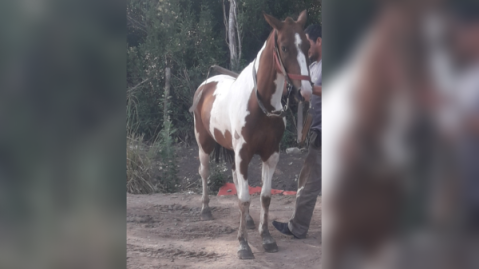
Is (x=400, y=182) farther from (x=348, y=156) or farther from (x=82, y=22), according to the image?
(x=82, y=22)

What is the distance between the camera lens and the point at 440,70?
1.13 m

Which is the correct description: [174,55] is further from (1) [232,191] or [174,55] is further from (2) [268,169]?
(2) [268,169]

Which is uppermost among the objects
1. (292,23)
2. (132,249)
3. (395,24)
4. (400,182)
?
(292,23)

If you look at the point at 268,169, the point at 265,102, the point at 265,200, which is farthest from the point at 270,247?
the point at 265,102

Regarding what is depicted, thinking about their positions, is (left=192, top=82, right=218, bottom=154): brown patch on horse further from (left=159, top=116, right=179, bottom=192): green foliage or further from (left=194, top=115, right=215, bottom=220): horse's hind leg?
(left=159, top=116, right=179, bottom=192): green foliage

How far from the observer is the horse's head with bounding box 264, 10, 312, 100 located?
3.83 metres

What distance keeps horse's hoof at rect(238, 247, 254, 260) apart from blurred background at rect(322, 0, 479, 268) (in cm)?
305

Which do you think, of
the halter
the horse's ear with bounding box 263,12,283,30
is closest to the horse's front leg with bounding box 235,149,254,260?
the halter

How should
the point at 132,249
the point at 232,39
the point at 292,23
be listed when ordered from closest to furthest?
the point at 292,23 → the point at 132,249 → the point at 232,39

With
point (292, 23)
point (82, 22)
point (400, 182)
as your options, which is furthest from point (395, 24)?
point (292, 23)

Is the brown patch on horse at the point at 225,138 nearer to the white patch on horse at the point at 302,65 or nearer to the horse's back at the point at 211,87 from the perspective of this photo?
the horse's back at the point at 211,87

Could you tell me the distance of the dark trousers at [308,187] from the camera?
453 centimetres

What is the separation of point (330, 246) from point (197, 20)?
29.4 feet

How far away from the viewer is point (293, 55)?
3.88 m
